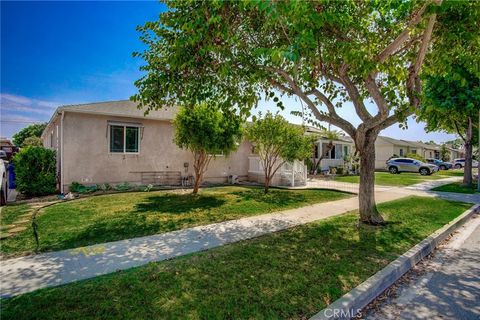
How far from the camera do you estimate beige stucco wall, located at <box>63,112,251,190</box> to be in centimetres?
1162

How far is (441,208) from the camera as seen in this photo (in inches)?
389

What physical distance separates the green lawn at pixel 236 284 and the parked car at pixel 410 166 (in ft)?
88.5

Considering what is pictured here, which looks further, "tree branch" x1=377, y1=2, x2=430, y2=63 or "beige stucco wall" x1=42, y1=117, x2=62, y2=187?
"beige stucco wall" x1=42, y1=117, x2=62, y2=187

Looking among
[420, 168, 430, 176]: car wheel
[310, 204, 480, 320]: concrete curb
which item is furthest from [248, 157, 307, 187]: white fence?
[420, 168, 430, 176]: car wheel

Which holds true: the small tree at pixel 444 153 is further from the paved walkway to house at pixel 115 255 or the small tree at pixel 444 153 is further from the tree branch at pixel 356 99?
the paved walkway to house at pixel 115 255

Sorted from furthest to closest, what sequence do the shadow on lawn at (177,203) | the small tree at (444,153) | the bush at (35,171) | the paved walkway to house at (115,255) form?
the small tree at (444,153) → the bush at (35,171) → the shadow on lawn at (177,203) → the paved walkway to house at (115,255)

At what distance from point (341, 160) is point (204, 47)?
25378 mm

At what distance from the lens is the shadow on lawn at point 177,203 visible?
852cm

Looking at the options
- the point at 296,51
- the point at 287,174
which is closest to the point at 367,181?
the point at 296,51

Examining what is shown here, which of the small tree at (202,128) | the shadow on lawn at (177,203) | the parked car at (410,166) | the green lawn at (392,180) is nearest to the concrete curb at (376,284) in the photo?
the shadow on lawn at (177,203)

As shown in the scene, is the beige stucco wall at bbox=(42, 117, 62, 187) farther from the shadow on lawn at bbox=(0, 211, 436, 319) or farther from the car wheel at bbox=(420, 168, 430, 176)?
the car wheel at bbox=(420, 168, 430, 176)

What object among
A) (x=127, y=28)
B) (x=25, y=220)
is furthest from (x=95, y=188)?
(x=127, y=28)

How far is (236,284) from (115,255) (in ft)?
7.79

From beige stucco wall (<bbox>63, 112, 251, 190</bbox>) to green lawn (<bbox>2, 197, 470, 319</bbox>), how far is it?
8758mm
